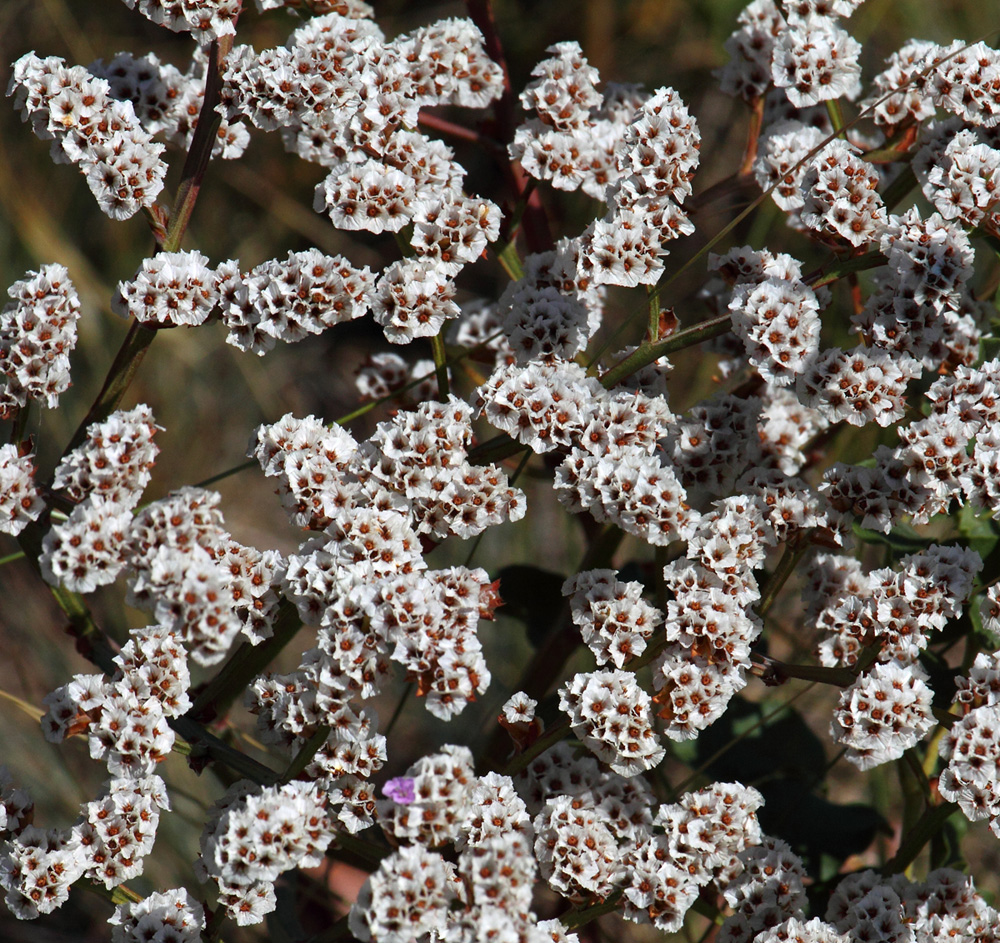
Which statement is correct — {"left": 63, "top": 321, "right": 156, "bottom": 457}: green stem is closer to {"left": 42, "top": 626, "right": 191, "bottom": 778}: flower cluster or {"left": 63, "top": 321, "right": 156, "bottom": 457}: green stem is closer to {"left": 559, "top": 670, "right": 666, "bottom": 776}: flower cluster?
{"left": 42, "top": 626, "right": 191, "bottom": 778}: flower cluster

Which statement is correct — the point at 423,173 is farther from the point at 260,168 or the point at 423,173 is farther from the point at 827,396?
the point at 260,168

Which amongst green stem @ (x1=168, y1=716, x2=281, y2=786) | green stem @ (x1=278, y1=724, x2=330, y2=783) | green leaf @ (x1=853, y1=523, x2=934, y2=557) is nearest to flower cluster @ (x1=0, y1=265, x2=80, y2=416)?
green stem @ (x1=168, y1=716, x2=281, y2=786)

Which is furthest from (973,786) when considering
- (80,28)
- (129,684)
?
(80,28)

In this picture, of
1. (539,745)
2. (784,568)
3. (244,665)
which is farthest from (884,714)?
(244,665)

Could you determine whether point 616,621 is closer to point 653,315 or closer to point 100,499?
point 653,315

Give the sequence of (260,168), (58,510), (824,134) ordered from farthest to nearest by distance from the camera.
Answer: (260,168)
(824,134)
(58,510)

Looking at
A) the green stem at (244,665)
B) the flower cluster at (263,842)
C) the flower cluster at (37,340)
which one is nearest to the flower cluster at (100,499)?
the flower cluster at (37,340)
